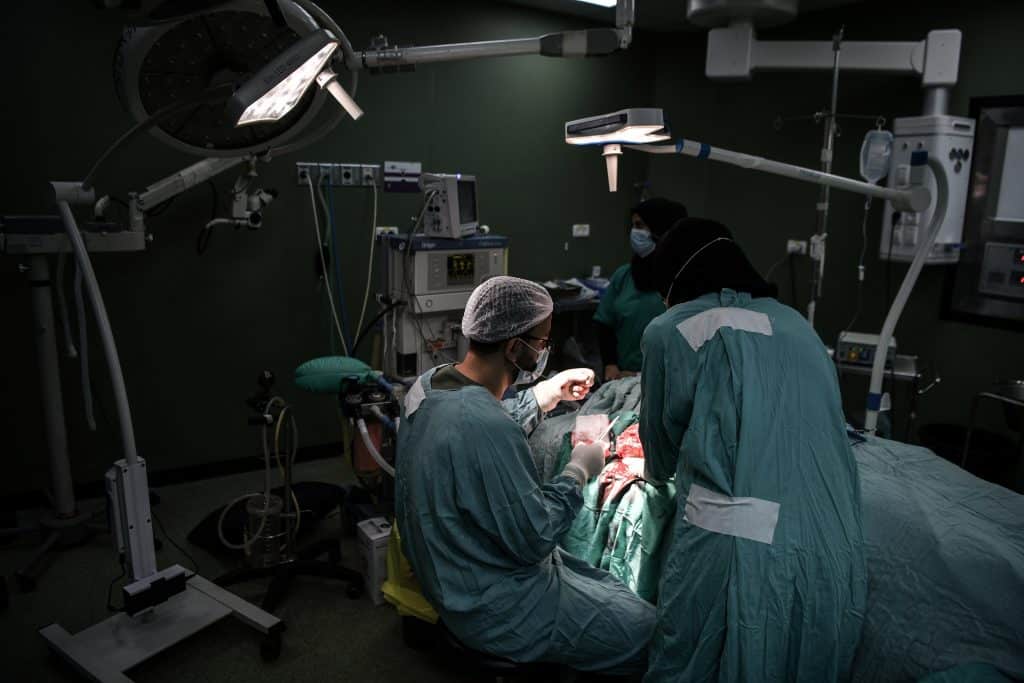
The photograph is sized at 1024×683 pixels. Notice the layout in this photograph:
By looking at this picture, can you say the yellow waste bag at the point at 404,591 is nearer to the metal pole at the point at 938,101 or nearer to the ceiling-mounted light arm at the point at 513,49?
the ceiling-mounted light arm at the point at 513,49

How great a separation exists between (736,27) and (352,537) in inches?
126

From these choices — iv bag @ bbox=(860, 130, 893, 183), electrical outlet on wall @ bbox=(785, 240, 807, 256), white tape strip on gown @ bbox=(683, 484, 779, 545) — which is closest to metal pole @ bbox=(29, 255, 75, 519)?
white tape strip on gown @ bbox=(683, 484, 779, 545)

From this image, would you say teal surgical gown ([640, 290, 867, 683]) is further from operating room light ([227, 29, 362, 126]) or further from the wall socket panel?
the wall socket panel

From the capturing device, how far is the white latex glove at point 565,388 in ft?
7.88

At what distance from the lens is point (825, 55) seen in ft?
11.7

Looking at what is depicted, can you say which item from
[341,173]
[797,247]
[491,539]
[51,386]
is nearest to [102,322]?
A: [51,386]

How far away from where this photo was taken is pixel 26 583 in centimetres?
266

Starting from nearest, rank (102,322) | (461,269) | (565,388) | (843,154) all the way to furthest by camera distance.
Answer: (102,322), (565,388), (461,269), (843,154)

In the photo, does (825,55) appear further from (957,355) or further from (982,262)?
(957,355)

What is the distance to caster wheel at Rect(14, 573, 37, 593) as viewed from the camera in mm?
2654

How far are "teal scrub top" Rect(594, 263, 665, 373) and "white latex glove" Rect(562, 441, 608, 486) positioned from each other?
1200 mm

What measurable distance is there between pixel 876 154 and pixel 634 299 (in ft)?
5.01

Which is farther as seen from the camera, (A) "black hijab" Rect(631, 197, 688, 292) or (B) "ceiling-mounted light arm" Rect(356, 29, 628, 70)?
(A) "black hijab" Rect(631, 197, 688, 292)

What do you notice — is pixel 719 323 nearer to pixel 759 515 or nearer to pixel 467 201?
pixel 759 515
